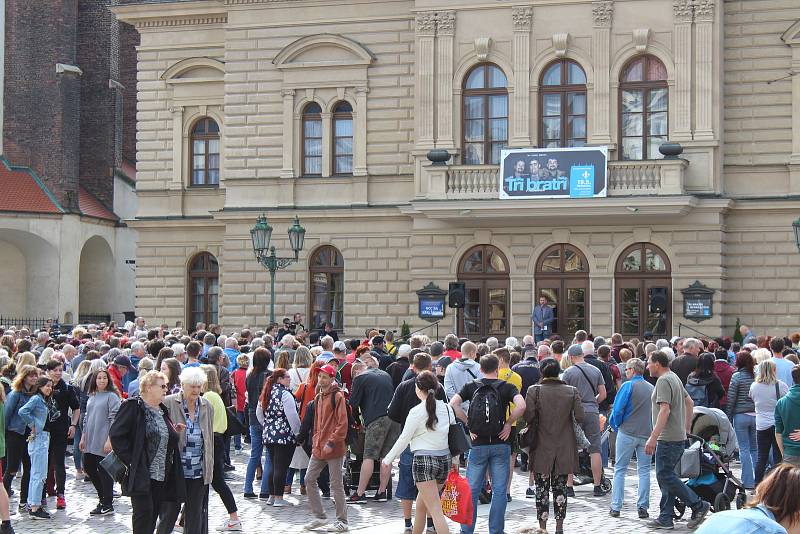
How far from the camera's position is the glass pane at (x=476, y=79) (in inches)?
1289

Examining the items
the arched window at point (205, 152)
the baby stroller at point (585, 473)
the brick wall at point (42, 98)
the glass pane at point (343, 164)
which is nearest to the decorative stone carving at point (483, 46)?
the glass pane at point (343, 164)

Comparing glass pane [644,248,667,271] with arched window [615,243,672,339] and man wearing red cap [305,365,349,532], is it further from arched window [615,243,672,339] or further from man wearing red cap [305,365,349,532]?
man wearing red cap [305,365,349,532]

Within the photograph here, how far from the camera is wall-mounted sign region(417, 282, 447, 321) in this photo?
3259 centimetres

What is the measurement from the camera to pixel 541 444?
13008mm

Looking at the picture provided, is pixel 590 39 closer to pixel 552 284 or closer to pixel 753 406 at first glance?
pixel 552 284

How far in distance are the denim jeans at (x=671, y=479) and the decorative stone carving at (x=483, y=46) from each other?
65.1ft

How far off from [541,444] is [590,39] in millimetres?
20612

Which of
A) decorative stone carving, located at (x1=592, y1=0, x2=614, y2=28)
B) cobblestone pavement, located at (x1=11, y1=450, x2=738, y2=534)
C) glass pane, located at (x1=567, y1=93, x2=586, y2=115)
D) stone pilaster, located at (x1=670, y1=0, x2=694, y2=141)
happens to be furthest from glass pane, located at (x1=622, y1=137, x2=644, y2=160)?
cobblestone pavement, located at (x1=11, y1=450, x2=738, y2=534)

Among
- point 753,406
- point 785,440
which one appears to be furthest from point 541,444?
point 753,406

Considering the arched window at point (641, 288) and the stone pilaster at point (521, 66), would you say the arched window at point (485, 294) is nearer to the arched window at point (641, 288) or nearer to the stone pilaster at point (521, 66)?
the arched window at point (641, 288)

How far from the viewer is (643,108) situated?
31641mm

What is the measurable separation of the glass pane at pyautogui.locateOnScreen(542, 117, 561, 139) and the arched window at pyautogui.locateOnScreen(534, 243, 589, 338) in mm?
2808

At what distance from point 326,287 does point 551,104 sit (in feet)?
26.4

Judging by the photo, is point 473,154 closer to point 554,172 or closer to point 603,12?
point 554,172
